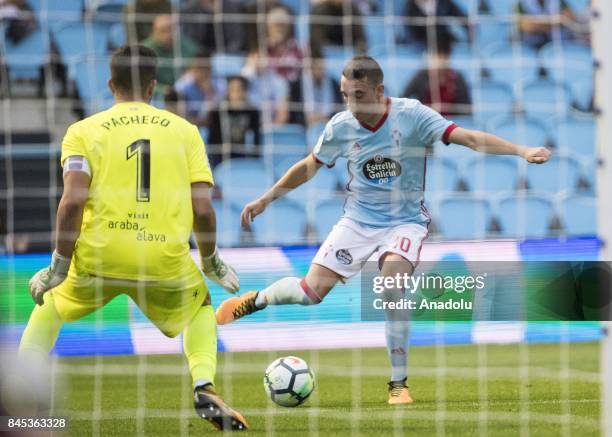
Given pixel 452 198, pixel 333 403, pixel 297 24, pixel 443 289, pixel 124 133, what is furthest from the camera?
pixel 297 24

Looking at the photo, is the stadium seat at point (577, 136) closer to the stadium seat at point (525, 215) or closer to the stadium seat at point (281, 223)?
the stadium seat at point (525, 215)

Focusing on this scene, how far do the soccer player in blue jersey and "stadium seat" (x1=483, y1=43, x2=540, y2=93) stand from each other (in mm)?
5026

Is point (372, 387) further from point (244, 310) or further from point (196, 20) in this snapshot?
point (196, 20)

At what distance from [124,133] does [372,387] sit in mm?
2447

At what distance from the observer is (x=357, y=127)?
630 cm

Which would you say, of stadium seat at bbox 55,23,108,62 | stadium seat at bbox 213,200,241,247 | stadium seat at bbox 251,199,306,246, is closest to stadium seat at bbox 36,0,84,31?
stadium seat at bbox 55,23,108,62

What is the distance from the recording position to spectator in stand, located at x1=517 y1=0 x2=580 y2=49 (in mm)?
11453

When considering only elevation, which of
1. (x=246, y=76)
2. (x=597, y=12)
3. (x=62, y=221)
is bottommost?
(x=62, y=221)

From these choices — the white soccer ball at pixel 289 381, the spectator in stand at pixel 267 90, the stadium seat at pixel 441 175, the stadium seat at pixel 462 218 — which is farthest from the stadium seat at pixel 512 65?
the white soccer ball at pixel 289 381

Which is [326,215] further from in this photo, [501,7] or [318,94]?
[501,7]

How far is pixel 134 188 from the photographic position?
5105mm

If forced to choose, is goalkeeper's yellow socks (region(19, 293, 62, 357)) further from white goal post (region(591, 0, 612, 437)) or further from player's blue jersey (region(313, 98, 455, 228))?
white goal post (region(591, 0, 612, 437))

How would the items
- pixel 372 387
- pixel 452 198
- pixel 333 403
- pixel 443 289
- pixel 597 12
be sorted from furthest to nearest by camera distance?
pixel 452 198 → pixel 372 387 → pixel 333 403 → pixel 443 289 → pixel 597 12

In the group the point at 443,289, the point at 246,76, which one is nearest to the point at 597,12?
the point at 443,289
